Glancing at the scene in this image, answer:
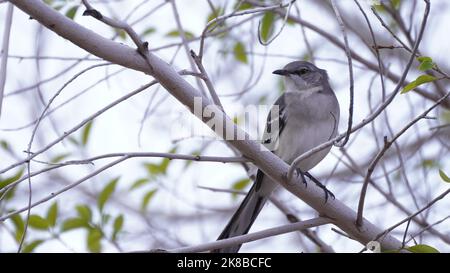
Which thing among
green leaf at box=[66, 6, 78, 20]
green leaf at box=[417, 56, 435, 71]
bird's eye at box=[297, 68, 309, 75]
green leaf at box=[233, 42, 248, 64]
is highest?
green leaf at box=[233, 42, 248, 64]

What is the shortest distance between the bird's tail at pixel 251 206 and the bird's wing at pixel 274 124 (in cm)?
49

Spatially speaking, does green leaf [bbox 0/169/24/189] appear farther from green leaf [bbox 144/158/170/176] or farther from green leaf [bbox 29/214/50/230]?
green leaf [bbox 144/158/170/176]

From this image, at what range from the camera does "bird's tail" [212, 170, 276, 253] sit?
4.98 metres

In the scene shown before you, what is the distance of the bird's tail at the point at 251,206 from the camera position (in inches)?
196

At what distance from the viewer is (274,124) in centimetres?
577

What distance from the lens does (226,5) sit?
5.64 m

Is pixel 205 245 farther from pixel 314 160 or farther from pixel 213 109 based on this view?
pixel 314 160

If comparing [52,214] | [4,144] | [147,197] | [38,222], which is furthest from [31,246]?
[147,197]

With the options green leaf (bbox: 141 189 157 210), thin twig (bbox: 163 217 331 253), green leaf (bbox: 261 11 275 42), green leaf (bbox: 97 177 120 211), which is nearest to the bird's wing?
green leaf (bbox: 261 11 275 42)

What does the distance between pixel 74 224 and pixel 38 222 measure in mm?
304

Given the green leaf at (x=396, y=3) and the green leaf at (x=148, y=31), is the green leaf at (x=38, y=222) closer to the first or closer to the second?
the green leaf at (x=148, y=31)

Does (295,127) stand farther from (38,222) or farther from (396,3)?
(38,222)

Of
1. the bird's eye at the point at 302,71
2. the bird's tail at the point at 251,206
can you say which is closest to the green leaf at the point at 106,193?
the bird's tail at the point at 251,206
